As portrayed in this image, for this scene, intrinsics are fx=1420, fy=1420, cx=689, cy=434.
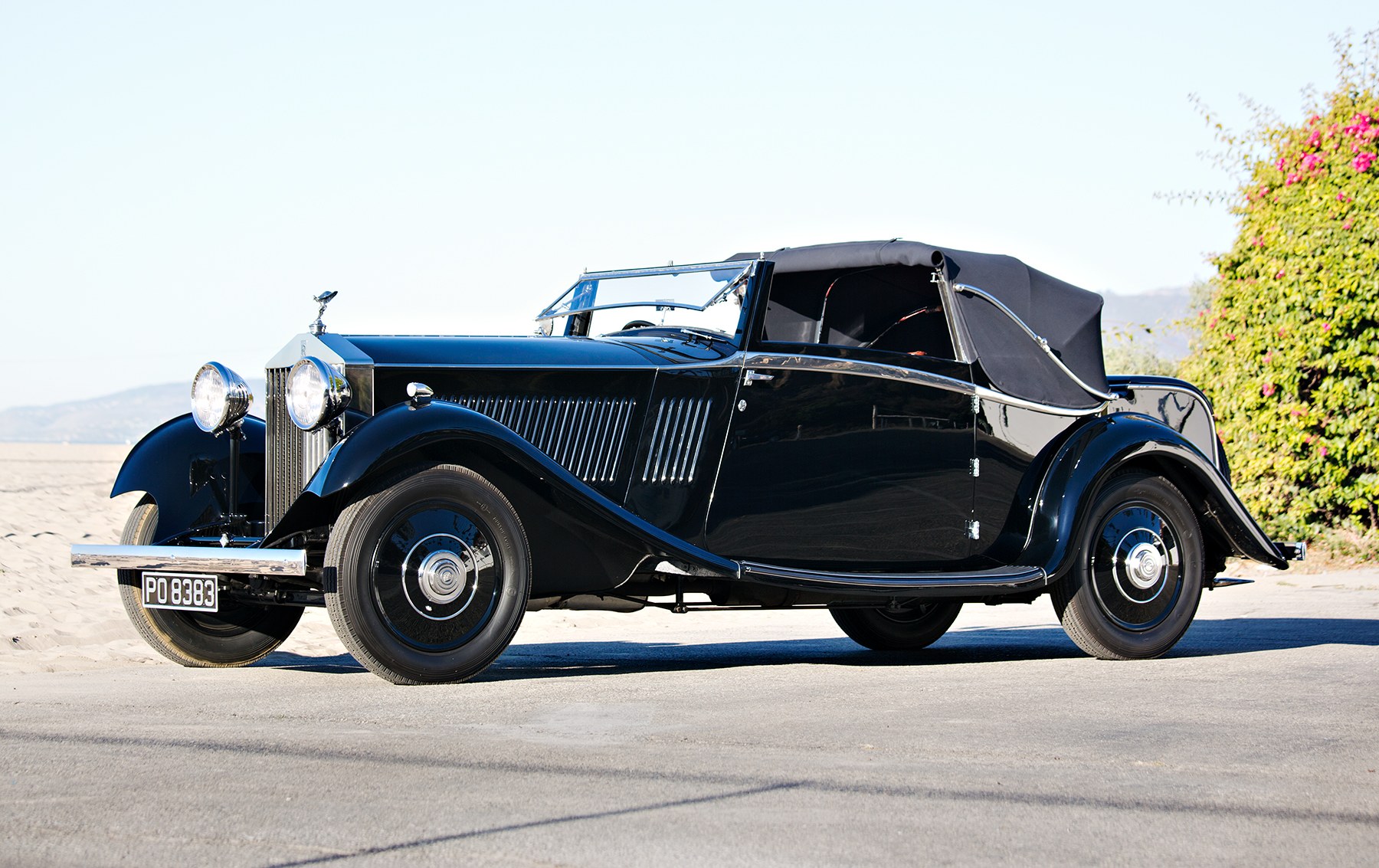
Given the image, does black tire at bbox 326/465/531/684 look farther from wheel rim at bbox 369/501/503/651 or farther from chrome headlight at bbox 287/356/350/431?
chrome headlight at bbox 287/356/350/431

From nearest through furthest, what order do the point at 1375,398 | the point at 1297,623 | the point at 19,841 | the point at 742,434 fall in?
the point at 19,841 → the point at 742,434 → the point at 1297,623 → the point at 1375,398

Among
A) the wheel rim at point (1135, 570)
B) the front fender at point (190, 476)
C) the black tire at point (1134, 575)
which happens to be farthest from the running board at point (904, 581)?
the front fender at point (190, 476)

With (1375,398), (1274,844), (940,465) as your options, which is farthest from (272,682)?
(1375,398)

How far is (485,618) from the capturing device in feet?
18.1

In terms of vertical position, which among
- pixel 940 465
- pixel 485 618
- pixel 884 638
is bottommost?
pixel 884 638

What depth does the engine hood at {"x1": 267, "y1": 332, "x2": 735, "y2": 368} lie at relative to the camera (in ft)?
19.4

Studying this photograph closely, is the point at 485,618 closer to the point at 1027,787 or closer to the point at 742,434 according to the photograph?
the point at 742,434

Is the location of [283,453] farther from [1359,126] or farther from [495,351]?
[1359,126]

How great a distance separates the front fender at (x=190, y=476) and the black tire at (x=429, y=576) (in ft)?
5.09

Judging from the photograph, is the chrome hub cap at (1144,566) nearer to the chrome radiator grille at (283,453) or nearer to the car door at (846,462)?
the car door at (846,462)

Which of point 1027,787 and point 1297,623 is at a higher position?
point 1027,787

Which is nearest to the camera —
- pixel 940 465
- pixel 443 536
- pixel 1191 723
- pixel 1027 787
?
pixel 1027 787

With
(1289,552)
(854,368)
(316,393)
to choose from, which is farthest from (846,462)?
(1289,552)

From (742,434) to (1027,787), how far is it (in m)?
2.97
